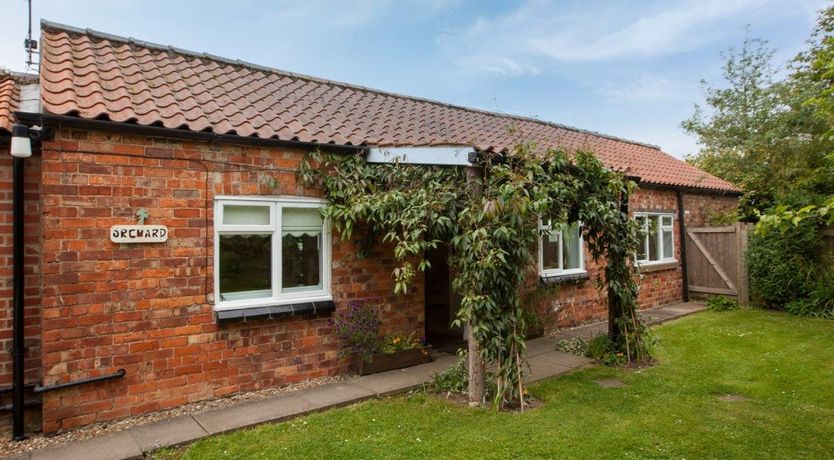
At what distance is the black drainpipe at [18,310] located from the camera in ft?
13.6

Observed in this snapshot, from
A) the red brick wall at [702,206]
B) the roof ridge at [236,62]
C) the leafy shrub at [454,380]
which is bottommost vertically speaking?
the leafy shrub at [454,380]

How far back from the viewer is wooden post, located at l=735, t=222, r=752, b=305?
10.7 meters

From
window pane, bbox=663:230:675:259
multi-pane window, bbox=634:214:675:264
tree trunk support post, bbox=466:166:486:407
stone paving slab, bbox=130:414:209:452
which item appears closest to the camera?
stone paving slab, bbox=130:414:209:452

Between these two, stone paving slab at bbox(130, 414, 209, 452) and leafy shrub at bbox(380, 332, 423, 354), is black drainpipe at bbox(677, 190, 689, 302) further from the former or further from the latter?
stone paving slab at bbox(130, 414, 209, 452)

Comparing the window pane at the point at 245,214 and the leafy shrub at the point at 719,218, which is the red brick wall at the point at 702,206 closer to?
the leafy shrub at the point at 719,218

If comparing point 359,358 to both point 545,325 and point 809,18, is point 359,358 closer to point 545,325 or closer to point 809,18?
point 545,325

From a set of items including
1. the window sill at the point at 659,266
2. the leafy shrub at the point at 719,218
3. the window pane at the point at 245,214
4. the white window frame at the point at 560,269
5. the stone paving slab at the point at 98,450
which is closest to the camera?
the stone paving slab at the point at 98,450

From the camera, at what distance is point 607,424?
4441 mm

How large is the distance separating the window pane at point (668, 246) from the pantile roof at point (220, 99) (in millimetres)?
5132

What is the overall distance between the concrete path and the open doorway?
5.70 ft

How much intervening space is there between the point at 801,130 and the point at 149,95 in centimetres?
1565

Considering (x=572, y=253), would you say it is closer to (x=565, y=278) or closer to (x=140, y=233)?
(x=565, y=278)

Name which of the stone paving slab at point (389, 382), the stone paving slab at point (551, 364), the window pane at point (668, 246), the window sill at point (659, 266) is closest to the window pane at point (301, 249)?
the stone paving slab at point (389, 382)

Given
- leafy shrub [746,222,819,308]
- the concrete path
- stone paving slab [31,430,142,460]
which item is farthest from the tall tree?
stone paving slab [31,430,142,460]
